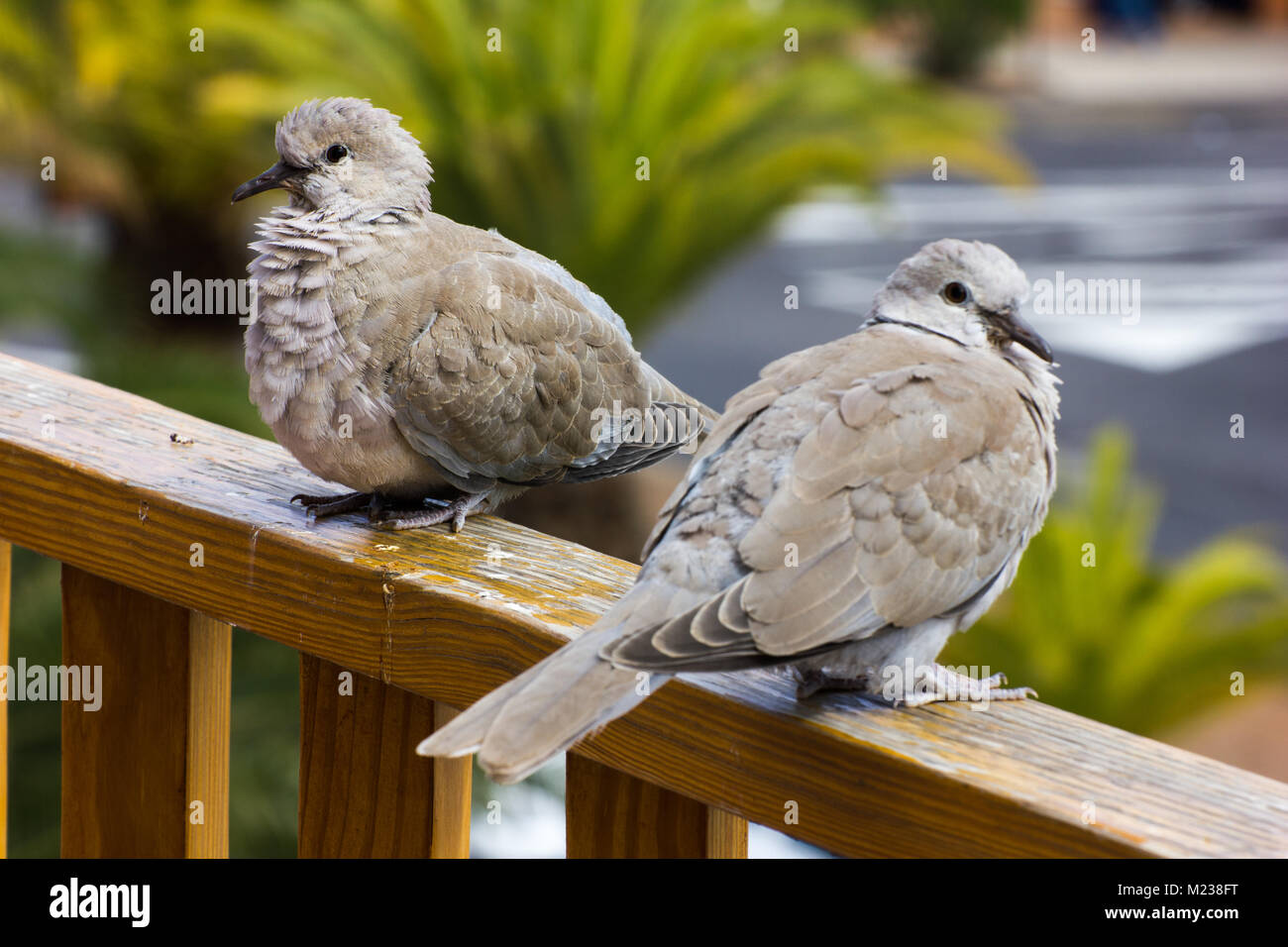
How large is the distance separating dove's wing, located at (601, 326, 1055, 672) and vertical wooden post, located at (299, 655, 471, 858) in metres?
0.38

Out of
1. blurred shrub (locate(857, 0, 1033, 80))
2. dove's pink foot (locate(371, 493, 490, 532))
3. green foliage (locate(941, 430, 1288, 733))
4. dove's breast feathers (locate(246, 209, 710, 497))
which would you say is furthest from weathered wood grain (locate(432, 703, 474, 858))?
blurred shrub (locate(857, 0, 1033, 80))

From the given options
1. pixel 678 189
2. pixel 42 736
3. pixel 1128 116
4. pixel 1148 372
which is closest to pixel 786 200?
pixel 678 189

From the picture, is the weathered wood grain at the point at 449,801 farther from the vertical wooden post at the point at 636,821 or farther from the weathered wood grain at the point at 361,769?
the vertical wooden post at the point at 636,821

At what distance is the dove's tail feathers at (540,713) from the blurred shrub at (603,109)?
18.0 ft

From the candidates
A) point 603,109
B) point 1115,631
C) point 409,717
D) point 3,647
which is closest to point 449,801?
point 409,717

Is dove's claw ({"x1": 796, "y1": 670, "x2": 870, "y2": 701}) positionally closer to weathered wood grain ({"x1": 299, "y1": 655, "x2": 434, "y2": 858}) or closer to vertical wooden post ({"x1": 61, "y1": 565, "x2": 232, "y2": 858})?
weathered wood grain ({"x1": 299, "y1": 655, "x2": 434, "y2": 858})

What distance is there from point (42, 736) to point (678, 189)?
3775mm

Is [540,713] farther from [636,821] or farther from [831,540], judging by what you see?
[831,540]

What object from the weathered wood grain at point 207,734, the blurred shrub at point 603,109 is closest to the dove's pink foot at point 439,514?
the weathered wood grain at point 207,734

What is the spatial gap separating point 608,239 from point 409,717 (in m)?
5.33

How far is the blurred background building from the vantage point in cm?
577

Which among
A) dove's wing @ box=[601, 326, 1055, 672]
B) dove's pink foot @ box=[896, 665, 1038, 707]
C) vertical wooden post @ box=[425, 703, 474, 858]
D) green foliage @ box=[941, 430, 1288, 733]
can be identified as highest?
dove's wing @ box=[601, 326, 1055, 672]

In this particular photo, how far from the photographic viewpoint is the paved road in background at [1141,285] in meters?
9.99
